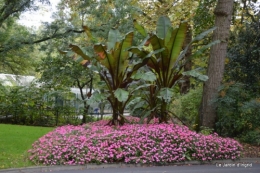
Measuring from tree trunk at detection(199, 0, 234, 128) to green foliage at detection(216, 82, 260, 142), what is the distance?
Result: 0.27 m

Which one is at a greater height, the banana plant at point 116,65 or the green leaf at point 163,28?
the green leaf at point 163,28

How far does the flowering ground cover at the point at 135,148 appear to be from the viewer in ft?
21.1

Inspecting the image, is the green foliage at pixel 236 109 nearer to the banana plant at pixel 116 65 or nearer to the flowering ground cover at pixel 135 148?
the flowering ground cover at pixel 135 148

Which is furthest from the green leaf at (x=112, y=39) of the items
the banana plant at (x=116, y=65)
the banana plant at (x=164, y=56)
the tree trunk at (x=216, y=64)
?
the tree trunk at (x=216, y=64)

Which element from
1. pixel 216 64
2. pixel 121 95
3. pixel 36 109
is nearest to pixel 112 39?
pixel 121 95

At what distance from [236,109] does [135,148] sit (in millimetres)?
3676

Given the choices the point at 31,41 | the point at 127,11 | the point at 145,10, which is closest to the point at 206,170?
the point at 127,11

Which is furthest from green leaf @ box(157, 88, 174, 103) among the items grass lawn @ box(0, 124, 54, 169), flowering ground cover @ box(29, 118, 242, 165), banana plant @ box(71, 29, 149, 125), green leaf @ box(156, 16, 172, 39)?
grass lawn @ box(0, 124, 54, 169)

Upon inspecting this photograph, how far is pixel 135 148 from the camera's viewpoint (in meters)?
6.63

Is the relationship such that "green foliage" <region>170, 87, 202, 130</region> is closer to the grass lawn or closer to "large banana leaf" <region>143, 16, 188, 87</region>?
"large banana leaf" <region>143, 16, 188, 87</region>

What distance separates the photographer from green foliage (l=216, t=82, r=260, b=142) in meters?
8.30

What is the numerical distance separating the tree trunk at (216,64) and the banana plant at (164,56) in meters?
1.25

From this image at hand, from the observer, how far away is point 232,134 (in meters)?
9.56

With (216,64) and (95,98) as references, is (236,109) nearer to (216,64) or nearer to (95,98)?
(216,64)
